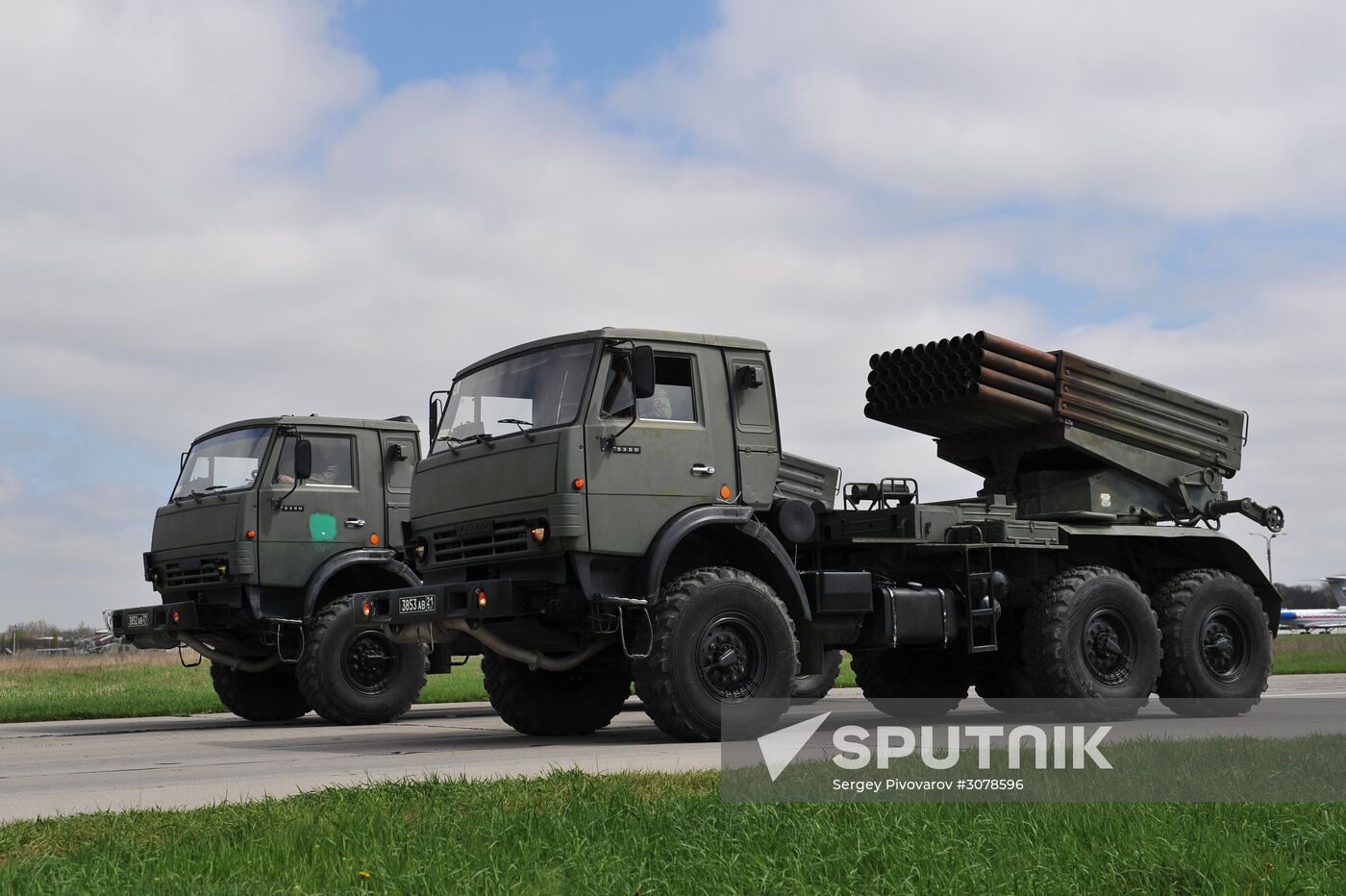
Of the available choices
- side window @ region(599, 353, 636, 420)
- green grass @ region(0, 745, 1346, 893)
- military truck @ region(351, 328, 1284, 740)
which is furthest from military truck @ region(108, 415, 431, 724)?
green grass @ region(0, 745, 1346, 893)

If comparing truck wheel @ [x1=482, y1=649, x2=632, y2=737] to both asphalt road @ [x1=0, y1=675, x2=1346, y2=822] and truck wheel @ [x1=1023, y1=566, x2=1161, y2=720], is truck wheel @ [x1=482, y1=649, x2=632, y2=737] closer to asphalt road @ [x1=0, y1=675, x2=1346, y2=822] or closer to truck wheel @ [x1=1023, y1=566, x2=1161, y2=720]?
asphalt road @ [x1=0, y1=675, x2=1346, y2=822]

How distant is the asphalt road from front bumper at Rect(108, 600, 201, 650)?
86 centimetres

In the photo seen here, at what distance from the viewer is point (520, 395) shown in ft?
35.4

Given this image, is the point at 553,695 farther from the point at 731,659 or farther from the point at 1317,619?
the point at 1317,619

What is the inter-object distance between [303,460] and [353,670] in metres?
2.05

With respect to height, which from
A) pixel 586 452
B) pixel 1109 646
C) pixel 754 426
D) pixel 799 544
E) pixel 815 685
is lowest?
pixel 815 685

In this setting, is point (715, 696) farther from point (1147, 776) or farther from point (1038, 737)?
point (1147, 776)

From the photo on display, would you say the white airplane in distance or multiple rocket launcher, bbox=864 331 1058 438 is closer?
multiple rocket launcher, bbox=864 331 1058 438

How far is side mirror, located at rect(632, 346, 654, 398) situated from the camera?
998 centimetres

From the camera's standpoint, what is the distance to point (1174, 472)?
13.8 m

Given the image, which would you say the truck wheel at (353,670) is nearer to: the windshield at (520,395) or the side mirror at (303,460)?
the side mirror at (303,460)

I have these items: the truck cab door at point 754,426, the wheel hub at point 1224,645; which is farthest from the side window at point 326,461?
the wheel hub at point 1224,645

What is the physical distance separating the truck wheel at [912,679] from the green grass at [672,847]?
299 inches

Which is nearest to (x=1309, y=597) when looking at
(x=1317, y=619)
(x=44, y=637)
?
(x=1317, y=619)
